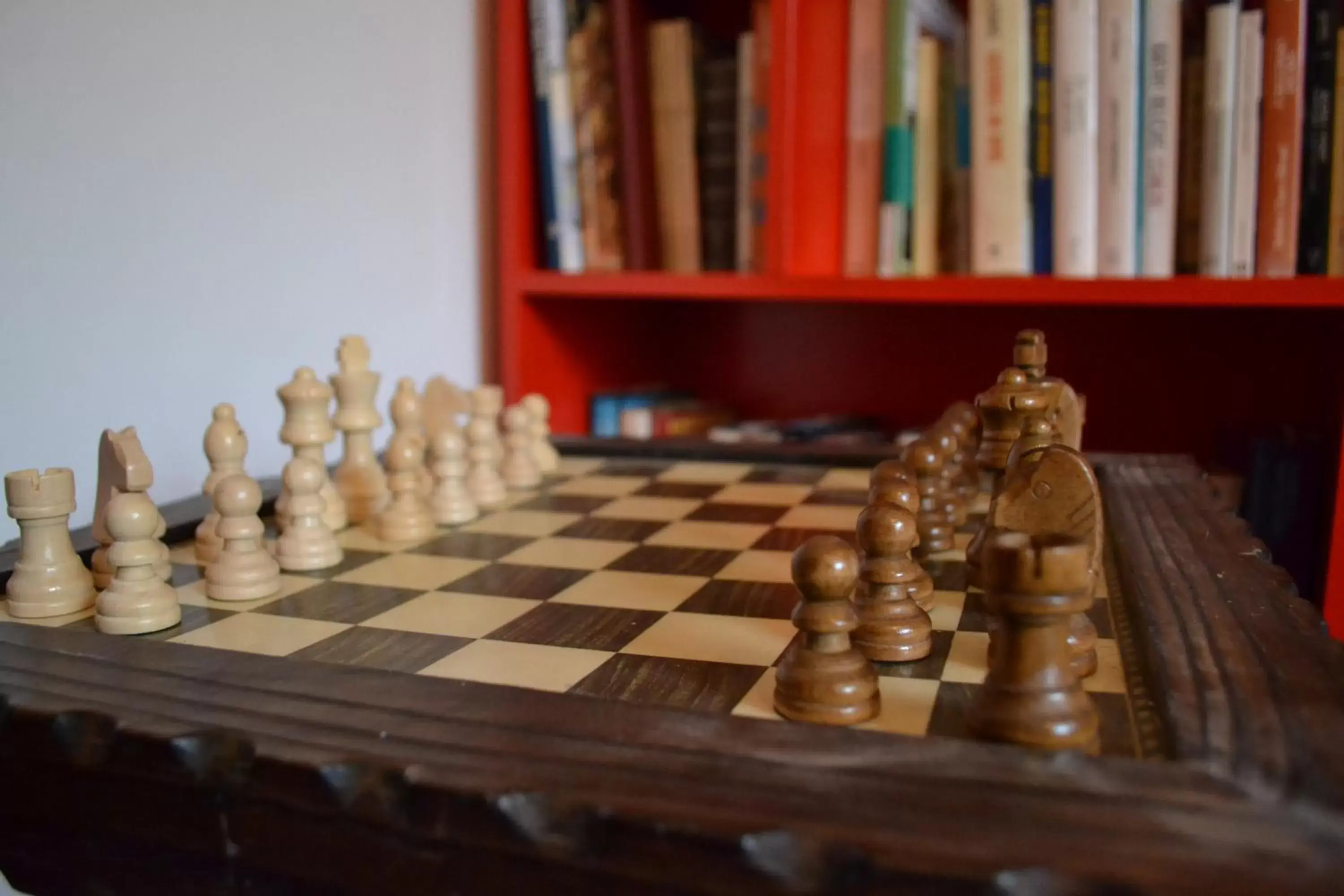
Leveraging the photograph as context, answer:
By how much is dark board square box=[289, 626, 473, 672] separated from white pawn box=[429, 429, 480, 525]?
418mm

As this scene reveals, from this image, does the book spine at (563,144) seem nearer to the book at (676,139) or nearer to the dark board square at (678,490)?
the book at (676,139)

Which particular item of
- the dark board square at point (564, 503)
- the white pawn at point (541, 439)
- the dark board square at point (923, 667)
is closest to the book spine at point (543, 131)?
the white pawn at point (541, 439)

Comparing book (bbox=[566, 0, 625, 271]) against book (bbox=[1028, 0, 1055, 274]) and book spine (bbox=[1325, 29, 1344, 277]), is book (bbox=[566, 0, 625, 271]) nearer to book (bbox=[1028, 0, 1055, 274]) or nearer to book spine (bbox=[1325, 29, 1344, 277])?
book (bbox=[1028, 0, 1055, 274])

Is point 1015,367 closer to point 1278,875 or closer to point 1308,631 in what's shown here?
point 1308,631

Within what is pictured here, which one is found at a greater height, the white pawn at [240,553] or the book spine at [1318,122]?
the book spine at [1318,122]

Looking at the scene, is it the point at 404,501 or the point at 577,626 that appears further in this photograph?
the point at 404,501

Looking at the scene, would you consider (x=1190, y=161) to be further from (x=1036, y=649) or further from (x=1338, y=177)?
(x=1036, y=649)

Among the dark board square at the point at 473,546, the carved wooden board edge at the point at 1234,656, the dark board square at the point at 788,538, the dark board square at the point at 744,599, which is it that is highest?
the carved wooden board edge at the point at 1234,656

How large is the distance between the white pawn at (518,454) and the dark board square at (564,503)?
53 millimetres

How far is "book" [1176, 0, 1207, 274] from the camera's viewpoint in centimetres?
171

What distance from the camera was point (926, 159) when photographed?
1839 mm

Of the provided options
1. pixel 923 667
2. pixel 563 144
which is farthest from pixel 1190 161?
pixel 923 667

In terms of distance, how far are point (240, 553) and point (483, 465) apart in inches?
18.1

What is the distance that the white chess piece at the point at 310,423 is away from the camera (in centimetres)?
120
